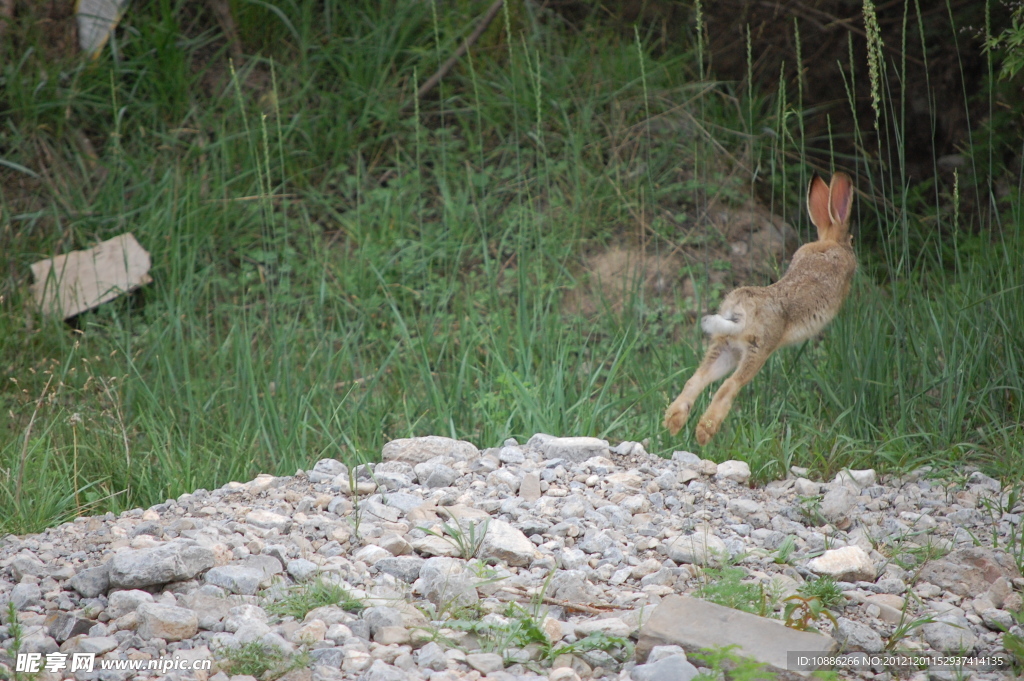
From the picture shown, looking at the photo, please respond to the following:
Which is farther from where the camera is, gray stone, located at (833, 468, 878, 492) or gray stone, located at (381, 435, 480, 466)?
gray stone, located at (381, 435, 480, 466)

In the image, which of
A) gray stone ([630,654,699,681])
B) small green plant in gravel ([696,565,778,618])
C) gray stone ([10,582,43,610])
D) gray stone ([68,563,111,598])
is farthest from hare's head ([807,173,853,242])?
gray stone ([10,582,43,610])

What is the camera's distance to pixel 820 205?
2.41 m

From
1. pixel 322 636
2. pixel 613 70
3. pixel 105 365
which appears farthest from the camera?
pixel 613 70

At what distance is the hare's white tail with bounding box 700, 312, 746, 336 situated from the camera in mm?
2197

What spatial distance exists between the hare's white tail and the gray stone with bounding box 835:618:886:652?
79 cm

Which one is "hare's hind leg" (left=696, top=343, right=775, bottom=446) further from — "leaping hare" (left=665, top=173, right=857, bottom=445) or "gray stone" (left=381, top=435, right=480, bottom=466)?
"gray stone" (left=381, top=435, right=480, bottom=466)

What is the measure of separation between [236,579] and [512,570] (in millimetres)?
759

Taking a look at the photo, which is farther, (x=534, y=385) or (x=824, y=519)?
(x=534, y=385)

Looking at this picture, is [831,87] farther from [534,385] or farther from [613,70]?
[534,385]

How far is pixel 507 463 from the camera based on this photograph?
3389 millimetres

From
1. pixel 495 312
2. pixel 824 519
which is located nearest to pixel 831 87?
pixel 495 312

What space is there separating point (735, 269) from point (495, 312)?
1862 millimetres

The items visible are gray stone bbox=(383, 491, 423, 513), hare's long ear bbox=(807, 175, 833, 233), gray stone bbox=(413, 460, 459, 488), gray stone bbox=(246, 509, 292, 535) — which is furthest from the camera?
gray stone bbox=(413, 460, 459, 488)

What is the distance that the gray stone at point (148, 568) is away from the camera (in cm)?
240
